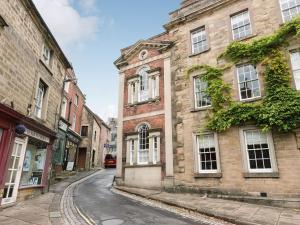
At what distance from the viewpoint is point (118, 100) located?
17.5m

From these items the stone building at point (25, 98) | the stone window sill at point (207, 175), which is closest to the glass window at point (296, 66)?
the stone window sill at point (207, 175)

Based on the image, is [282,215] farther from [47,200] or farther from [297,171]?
[47,200]

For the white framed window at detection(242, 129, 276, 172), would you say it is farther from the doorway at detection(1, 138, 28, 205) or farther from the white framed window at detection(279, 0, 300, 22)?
the doorway at detection(1, 138, 28, 205)

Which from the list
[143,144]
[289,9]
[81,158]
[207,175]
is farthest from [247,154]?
[81,158]

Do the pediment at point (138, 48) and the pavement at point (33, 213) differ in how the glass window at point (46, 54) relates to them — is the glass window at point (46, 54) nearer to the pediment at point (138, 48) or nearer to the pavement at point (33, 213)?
the pediment at point (138, 48)

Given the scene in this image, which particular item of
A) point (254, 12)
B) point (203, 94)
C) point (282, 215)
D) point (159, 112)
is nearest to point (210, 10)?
point (254, 12)

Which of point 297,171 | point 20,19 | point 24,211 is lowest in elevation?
point 24,211

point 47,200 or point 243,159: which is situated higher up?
point 243,159

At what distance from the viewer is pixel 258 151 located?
428 inches

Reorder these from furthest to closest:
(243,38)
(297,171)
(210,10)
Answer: (210,10) → (243,38) → (297,171)

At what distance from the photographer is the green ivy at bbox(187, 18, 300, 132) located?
10211 mm

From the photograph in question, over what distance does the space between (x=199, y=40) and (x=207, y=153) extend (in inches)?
296

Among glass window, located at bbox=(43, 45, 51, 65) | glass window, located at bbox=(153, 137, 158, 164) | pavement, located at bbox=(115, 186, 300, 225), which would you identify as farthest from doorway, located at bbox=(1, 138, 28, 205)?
glass window, located at bbox=(153, 137, 158, 164)

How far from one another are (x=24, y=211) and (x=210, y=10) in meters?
14.9
